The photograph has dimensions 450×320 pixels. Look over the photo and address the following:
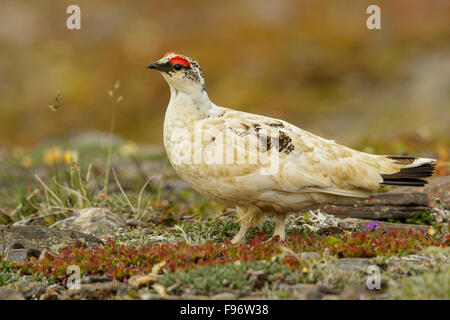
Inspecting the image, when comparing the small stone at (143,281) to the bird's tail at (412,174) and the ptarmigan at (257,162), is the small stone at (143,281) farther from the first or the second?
the bird's tail at (412,174)

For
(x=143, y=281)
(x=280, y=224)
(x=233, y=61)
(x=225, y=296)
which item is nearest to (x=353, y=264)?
(x=225, y=296)

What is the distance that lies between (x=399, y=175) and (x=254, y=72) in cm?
1902

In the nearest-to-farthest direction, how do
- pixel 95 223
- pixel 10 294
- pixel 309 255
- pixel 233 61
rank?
pixel 10 294
pixel 309 255
pixel 95 223
pixel 233 61

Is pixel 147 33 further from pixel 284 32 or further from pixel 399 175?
pixel 399 175

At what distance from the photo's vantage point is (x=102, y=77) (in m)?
24.2

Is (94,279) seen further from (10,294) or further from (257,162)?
(257,162)

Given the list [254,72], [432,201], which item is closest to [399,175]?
[432,201]

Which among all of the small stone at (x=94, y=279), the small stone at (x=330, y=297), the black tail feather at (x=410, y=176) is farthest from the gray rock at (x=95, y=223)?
the small stone at (x=330, y=297)

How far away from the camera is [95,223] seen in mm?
6840

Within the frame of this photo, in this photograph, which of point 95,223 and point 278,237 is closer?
point 278,237

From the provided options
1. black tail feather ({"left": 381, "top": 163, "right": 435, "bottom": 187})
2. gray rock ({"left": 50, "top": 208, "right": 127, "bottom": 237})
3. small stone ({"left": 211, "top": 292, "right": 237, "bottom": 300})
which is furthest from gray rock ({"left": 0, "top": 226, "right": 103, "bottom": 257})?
black tail feather ({"left": 381, "top": 163, "right": 435, "bottom": 187})

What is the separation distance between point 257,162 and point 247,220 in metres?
0.78

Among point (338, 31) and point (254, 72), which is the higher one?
point (338, 31)

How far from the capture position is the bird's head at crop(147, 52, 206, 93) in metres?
5.93
